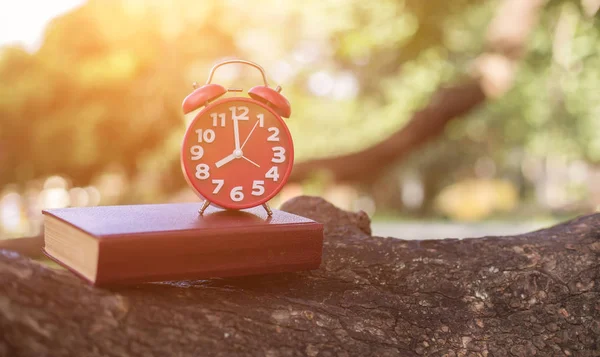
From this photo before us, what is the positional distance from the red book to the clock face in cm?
6

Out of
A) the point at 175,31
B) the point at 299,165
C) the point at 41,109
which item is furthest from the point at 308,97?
the point at 299,165

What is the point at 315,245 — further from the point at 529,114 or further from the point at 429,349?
the point at 529,114

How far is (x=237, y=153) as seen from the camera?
1.64 m

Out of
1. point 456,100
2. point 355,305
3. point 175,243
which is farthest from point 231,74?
point 175,243

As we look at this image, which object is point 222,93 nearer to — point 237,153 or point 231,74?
point 237,153

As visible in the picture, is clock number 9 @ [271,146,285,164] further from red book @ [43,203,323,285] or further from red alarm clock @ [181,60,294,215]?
red book @ [43,203,323,285]

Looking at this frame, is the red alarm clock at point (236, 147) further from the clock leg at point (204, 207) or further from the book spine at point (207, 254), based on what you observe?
the book spine at point (207, 254)

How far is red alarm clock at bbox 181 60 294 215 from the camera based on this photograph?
5.32 feet

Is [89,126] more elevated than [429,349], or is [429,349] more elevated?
[89,126]

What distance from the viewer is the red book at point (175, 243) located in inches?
51.7

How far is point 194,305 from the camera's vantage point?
1375 mm

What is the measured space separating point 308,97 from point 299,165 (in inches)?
259

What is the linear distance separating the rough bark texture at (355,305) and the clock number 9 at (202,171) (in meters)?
0.26

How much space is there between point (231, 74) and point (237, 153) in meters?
10.5
